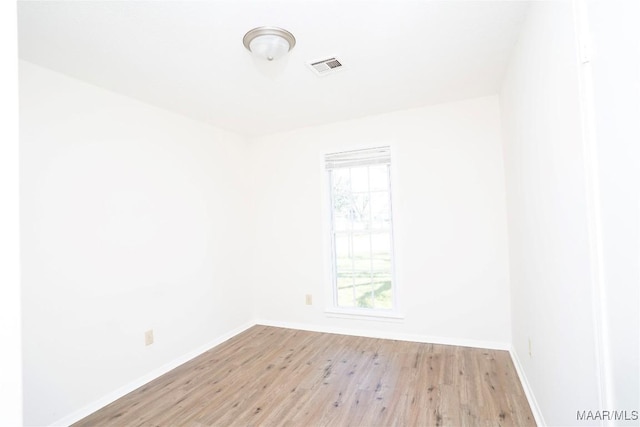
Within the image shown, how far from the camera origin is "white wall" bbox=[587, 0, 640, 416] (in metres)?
0.80

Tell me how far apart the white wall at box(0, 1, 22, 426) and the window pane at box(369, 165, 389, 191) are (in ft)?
9.84

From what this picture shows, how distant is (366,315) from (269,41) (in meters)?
2.80

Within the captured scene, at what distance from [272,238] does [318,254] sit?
2.18ft

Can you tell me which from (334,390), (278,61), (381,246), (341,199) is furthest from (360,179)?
(334,390)

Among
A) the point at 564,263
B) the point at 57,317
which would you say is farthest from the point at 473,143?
the point at 57,317

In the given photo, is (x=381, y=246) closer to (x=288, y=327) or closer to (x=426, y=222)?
(x=426, y=222)

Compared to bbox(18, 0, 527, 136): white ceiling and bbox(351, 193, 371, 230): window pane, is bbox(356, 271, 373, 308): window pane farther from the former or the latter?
bbox(18, 0, 527, 136): white ceiling

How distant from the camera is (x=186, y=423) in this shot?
2.01 m

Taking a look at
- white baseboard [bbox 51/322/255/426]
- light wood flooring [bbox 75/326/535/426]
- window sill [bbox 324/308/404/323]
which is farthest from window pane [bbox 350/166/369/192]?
white baseboard [bbox 51/322/255/426]

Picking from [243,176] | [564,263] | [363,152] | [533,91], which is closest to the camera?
[564,263]

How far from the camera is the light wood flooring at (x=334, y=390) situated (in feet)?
6.57

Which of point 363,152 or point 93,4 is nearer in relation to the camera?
point 93,4

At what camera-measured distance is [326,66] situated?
220 centimetres

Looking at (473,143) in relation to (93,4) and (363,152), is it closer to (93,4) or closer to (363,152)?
(363,152)
